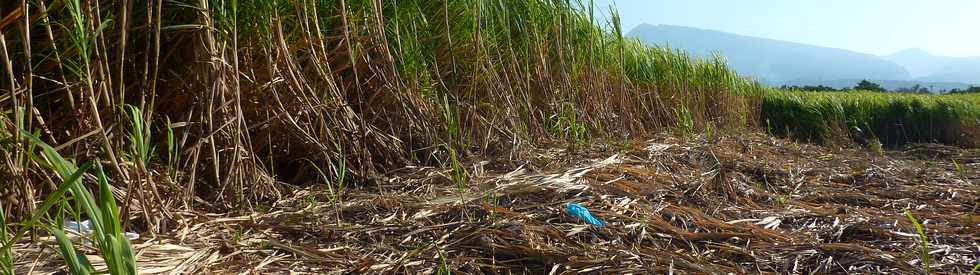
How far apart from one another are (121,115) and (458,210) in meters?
0.78

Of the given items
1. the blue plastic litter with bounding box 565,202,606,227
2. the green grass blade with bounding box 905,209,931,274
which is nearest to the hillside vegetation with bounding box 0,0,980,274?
the blue plastic litter with bounding box 565,202,606,227

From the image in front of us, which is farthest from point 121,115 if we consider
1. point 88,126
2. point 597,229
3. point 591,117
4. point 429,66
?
point 591,117

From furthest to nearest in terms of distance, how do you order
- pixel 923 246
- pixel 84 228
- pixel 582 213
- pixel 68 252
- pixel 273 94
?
pixel 273 94
pixel 582 213
pixel 923 246
pixel 84 228
pixel 68 252

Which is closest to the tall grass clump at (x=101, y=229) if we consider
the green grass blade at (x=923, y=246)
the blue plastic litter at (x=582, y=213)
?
the blue plastic litter at (x=582, y=213)

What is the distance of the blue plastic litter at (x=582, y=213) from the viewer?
4.77 ft

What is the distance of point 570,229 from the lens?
4.59 ft

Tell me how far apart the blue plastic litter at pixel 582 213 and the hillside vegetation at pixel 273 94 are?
1.46ft

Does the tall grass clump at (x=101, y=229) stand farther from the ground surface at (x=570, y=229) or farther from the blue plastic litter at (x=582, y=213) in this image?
the blue plastic litter at (x=582, y=213)

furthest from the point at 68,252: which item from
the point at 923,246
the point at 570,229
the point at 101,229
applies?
the point at 923,246

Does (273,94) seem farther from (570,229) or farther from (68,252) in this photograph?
(68,252)

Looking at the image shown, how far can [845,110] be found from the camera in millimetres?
6516

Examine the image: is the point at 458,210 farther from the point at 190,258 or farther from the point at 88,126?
the point at 88,126

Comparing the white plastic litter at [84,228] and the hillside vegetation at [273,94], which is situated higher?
the hillside vegetation at [273,94]

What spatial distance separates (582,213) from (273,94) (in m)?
0.92
